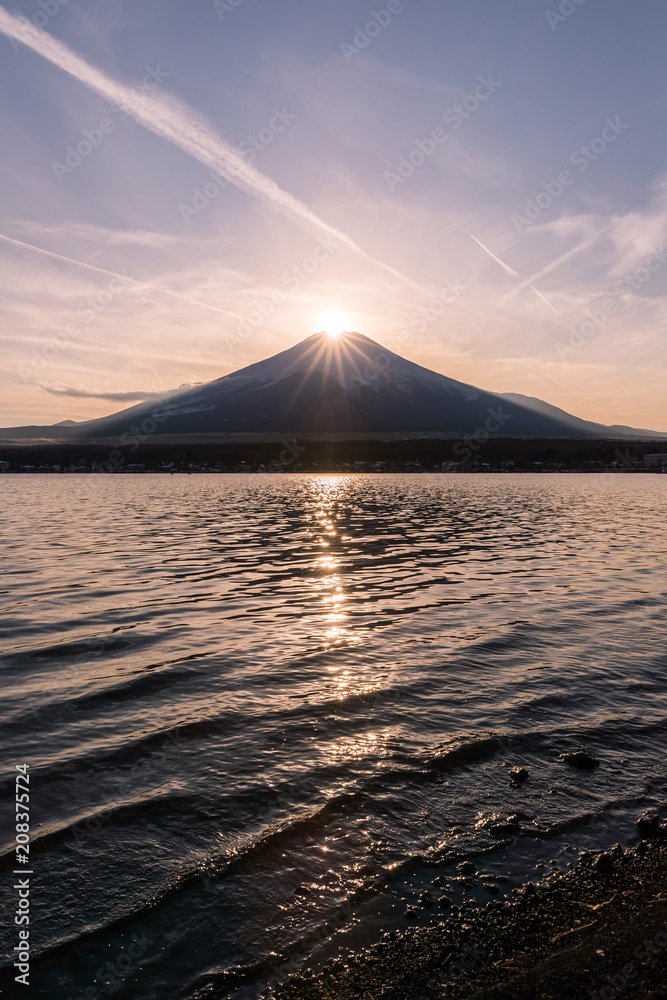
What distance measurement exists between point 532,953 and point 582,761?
4520mm

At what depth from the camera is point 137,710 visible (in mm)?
12055

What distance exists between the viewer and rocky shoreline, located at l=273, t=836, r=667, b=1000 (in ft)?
17.5

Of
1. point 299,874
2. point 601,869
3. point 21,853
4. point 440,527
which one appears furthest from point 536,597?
point 440,527

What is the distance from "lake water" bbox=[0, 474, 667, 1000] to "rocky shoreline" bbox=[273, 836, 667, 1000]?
1.00 feet

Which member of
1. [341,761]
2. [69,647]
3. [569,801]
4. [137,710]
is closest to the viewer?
[569,801]

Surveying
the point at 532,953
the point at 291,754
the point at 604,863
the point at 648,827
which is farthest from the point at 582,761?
the point at 291,754

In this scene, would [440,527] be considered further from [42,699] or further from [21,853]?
[21,853]

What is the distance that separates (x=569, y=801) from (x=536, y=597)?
47.9 ft

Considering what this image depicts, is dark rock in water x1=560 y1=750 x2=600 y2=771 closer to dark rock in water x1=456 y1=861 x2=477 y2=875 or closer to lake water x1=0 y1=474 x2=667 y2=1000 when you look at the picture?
lake water x1=0 y1=474 x2=667 y2=1000

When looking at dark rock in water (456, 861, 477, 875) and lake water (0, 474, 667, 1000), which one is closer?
lake water (0, 474, 667, 1000)

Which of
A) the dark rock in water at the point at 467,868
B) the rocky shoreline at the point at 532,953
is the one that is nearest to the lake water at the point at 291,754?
the dark rock in water at the point at 467,868

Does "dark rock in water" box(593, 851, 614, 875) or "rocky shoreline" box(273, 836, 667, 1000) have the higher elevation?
"rocky shoreline" box(273, 836, 667, 1000)

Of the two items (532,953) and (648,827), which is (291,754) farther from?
(648,827)

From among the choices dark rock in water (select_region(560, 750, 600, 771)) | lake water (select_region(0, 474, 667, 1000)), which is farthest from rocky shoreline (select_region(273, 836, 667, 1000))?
dark rock in water (select_region(560, 750, 600, 771))
